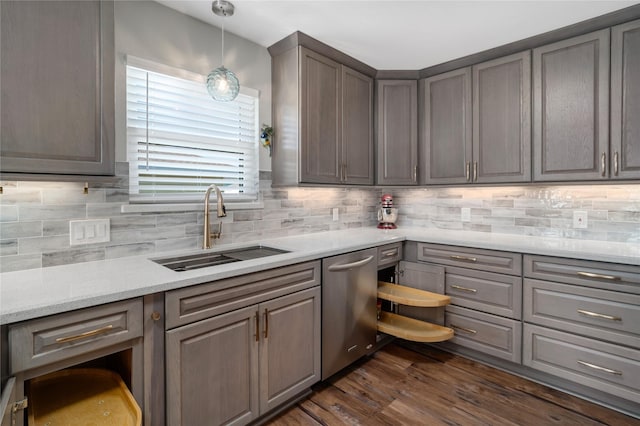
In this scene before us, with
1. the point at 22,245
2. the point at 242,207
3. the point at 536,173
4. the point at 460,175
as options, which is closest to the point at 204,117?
the point at 242,207

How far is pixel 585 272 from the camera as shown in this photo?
6.53ft

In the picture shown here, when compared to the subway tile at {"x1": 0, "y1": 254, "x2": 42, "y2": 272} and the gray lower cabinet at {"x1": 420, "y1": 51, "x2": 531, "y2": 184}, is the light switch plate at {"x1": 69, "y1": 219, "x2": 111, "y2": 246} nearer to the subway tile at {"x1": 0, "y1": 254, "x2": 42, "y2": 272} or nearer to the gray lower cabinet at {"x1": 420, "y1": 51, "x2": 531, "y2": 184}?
the subway tile at {"x1": 0, "y1": 254, "x2": 42, "y2": 272}

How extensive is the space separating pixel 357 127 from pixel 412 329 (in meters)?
1.72

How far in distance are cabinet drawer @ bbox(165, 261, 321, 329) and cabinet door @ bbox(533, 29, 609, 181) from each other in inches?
74.8

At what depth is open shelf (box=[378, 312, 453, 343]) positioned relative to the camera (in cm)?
237

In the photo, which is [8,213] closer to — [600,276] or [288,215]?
[288,215]

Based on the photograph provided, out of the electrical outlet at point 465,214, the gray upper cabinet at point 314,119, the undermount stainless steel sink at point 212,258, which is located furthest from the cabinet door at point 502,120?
the undermount stainless steel sink at point 212,258

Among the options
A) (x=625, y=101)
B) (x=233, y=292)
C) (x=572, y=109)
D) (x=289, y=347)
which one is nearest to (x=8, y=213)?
(x=233, y=292)

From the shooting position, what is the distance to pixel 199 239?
2123mm

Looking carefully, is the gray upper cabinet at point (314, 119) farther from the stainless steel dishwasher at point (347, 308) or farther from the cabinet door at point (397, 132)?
the stainless steel dishwasher at point (347, 308)

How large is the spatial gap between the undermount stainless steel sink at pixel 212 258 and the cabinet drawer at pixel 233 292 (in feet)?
0.85

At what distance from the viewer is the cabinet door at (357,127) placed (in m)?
2.72

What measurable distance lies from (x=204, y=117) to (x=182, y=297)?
51.0 inches

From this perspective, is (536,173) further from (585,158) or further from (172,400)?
(172,400)
